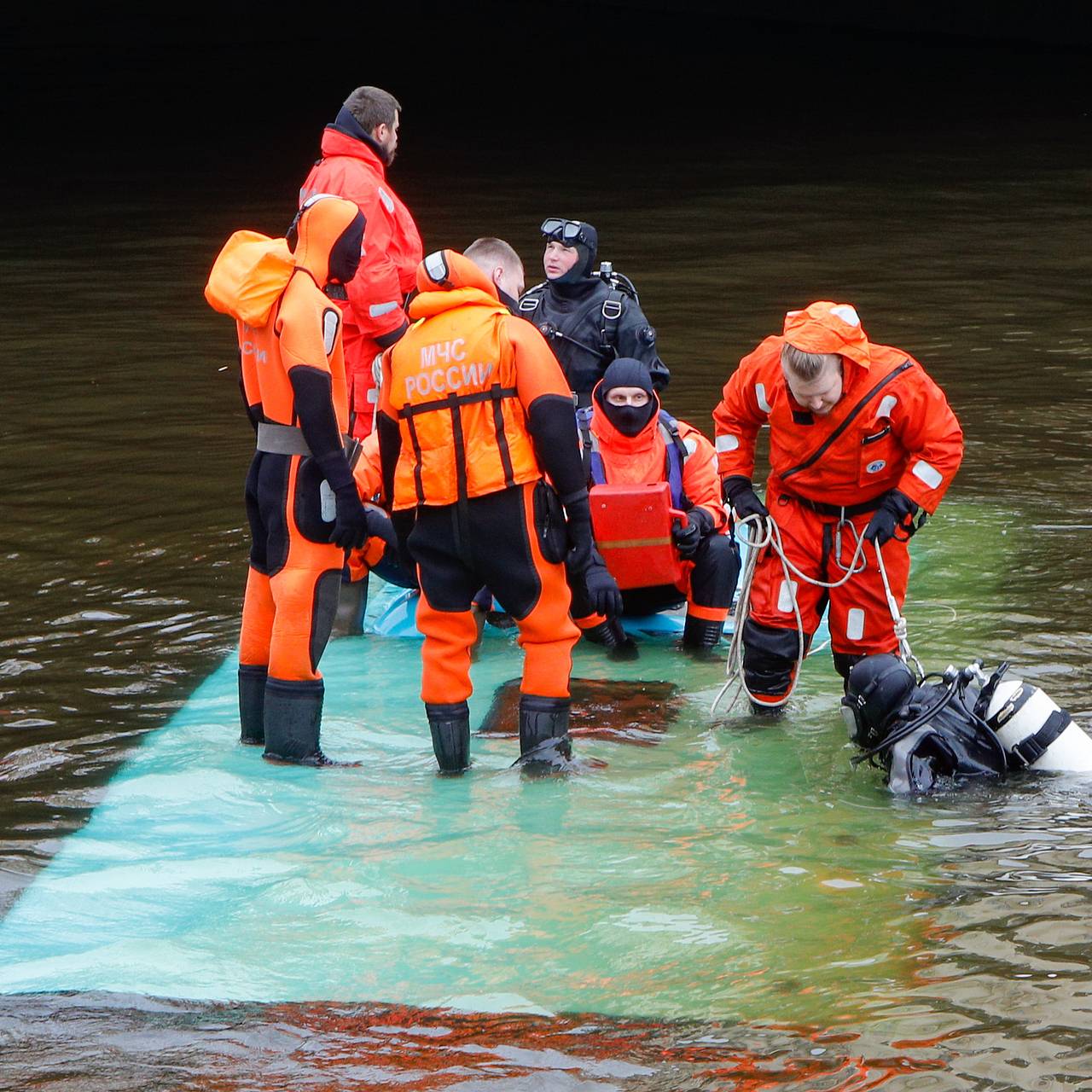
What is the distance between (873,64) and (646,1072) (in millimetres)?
28159

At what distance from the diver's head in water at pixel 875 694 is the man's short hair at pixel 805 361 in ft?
2.94

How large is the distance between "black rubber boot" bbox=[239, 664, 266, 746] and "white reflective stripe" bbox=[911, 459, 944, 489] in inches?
88.0

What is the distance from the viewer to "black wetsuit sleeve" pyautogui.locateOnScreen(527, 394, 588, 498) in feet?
16.3

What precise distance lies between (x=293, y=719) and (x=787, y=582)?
1.67 meters

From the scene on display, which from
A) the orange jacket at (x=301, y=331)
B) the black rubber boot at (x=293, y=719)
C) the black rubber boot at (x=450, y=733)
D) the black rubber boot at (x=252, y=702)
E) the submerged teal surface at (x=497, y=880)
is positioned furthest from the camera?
the black rubber boot at (x=252, y=702)

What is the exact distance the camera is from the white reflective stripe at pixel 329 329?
513cm

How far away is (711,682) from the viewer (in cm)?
642

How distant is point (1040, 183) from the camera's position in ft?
61.1

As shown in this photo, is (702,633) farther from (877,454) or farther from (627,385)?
(877,454)

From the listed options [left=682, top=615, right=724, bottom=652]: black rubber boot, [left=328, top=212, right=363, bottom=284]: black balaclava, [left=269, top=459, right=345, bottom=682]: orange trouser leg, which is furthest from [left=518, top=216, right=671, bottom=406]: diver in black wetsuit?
[left=269, top=459, right=345, bottom=682]: orange trouser leg

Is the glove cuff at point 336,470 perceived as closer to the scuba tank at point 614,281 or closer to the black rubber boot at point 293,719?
the black rubber boot at point 293,719

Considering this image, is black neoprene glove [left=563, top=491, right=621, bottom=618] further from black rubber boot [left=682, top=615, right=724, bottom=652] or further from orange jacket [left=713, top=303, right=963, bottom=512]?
black rubber boot [left=682, top=615, right=724, bottom=652]

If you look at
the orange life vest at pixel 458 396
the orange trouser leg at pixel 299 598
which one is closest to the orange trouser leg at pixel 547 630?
the orange life vest at pixel 458 396

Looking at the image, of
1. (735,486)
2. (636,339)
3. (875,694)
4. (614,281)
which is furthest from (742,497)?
(614,281)
